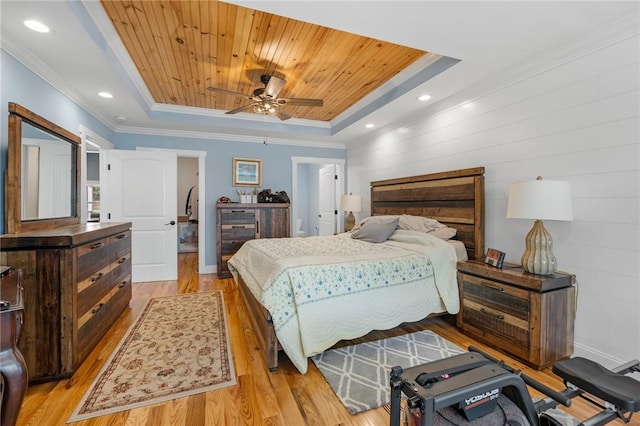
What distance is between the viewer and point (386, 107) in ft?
12.0

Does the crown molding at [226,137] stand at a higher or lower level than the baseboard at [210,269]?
higher

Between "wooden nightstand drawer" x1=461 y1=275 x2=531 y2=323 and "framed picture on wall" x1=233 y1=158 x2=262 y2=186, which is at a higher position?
"framed picture on wall" x1=233 y1=158 x2=262 y2=186

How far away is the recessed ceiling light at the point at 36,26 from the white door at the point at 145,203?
255 cm

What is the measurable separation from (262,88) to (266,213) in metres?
2.21

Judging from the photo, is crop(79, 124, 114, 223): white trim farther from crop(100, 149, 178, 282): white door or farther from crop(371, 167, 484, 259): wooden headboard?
crop(371, 167, 484, 259): wooden headboard

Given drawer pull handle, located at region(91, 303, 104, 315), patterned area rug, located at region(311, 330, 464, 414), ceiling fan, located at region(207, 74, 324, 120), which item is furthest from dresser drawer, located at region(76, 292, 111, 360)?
ceiling fan, located at region(207, 74, 324, 120)

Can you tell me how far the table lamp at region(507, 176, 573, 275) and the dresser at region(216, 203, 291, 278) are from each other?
11.5ft

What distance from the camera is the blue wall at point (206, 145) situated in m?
2.40

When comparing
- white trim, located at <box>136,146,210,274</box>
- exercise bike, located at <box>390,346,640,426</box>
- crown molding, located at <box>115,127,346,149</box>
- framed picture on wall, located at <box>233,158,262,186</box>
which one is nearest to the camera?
exercise bike, located at <box>390,346,640,426</box>

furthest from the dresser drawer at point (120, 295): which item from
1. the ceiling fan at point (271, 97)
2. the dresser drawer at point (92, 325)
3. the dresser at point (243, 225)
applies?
the ceiling fan at point (271, 97)

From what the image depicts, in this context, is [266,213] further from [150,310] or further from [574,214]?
[574,214]

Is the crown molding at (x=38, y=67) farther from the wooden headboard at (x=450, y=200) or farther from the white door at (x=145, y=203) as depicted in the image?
the wooden headboard at (x=450, y=200)

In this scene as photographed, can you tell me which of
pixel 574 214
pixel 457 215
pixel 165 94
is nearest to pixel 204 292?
pixel 165 94

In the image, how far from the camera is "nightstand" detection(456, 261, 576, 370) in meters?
2.09
